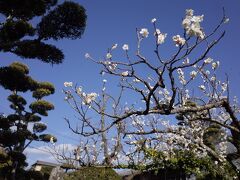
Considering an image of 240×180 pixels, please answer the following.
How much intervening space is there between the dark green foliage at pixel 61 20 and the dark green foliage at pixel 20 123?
5.32m

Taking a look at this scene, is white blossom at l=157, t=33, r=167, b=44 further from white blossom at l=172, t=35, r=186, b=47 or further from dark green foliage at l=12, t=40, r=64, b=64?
dark green foliage at l=12, t=40, r=64, b=64

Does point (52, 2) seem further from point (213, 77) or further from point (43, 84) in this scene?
point (43, 84)

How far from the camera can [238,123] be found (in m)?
6.55

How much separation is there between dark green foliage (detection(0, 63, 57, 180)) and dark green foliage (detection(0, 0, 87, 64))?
465 cm

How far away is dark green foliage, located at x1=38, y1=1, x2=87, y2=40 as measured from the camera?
13.4 metres

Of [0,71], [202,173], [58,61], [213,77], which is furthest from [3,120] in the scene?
[213,77]

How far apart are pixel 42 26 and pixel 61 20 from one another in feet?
2.64

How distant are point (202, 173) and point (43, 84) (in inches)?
601

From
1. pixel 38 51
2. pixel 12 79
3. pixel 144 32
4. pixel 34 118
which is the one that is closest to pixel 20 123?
pixel 34 118

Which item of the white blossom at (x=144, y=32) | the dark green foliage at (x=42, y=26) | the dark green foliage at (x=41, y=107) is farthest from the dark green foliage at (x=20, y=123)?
the white blossom at (x=144, y=32)

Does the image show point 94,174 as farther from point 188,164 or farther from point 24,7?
point 24,7

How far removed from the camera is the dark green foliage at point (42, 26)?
1314 centimetres

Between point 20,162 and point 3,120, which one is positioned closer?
point 3,120

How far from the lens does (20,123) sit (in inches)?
1004
